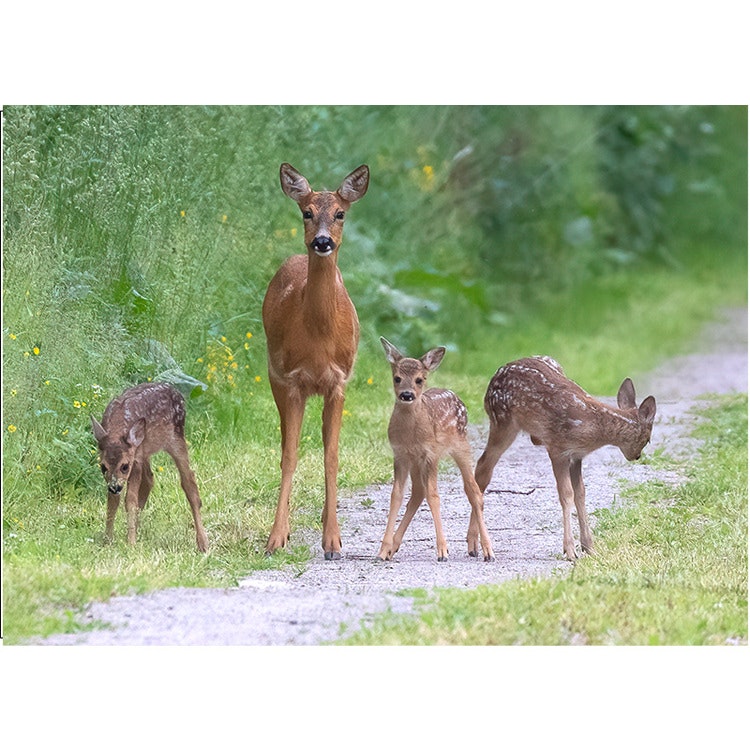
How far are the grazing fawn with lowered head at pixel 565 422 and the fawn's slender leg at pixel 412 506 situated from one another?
0.61 metres

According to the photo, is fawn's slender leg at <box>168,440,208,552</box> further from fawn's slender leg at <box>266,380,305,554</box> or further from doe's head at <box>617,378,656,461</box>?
doe's head at <box>617,378,656,461</box>

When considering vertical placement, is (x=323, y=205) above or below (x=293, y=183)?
below

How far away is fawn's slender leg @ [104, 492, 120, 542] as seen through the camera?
28.9 feet

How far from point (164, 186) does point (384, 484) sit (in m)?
2.57

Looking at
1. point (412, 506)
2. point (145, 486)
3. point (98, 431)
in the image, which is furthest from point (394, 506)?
point (98, 431)

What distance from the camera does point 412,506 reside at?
914cm

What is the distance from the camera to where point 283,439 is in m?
9.34

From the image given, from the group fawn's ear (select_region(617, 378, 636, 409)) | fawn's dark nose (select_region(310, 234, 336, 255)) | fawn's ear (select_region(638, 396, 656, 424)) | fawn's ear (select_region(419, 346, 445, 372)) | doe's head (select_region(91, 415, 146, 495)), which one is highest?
fawn's dark nose (select_region(310, 234, 336, 255))

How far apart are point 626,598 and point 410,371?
186 cm

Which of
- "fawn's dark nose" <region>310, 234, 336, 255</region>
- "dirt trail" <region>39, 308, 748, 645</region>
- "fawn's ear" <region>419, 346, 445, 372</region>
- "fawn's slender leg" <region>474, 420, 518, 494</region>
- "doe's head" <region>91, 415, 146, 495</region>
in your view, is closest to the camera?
"dirt trail" <region>39, 308, 748, 645</region>

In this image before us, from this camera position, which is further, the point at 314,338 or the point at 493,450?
the point at 493,450

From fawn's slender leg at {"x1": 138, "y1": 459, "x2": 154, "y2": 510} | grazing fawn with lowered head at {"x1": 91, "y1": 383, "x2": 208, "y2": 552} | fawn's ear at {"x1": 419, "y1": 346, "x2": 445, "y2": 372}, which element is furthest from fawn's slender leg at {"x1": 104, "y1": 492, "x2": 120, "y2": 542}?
fawn's ear at {"x1": 419, "y1": 346, "x2": 445, "y2": 372}

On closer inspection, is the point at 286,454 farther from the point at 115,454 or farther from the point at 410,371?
the point at 115,454

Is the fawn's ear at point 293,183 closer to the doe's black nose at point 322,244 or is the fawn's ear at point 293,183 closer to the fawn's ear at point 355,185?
the fawn's ear at point 355,185
